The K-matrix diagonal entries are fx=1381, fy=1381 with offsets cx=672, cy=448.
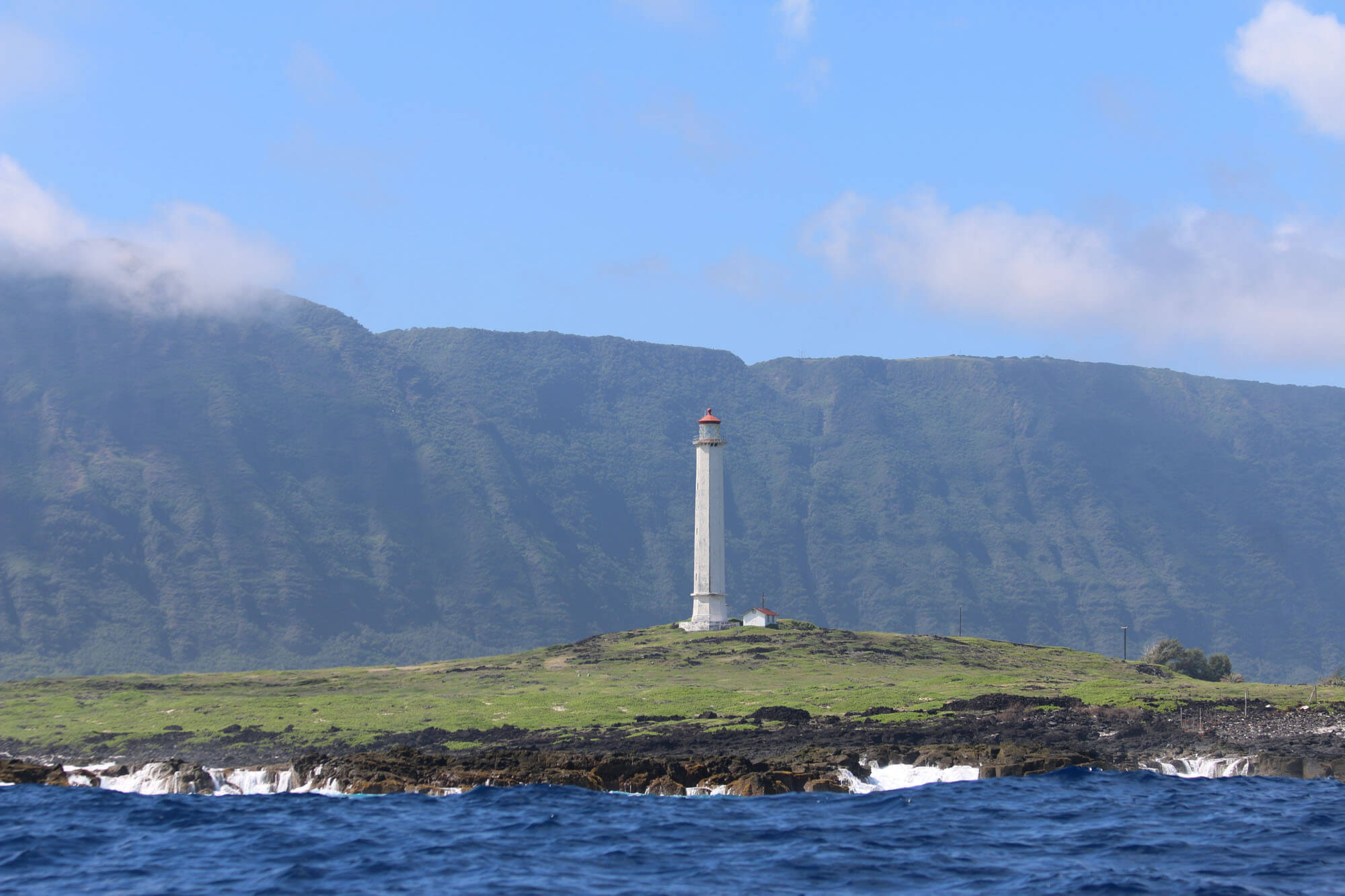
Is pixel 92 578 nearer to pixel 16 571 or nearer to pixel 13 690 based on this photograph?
pixel 16 571

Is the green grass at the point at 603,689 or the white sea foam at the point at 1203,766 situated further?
the green grass at the point at 603,689

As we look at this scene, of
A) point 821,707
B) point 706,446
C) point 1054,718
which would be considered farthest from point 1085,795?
point 706,446

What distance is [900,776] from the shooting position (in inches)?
1671

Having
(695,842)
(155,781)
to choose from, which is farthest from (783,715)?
(695,842)

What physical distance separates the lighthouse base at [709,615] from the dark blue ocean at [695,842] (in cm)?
5857

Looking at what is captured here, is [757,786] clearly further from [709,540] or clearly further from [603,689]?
[709,540]

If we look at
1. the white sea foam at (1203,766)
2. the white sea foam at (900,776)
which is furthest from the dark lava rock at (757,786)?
the white sea foam at (1203,766)

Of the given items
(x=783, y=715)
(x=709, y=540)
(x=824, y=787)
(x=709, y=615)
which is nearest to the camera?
(x=824, y=787)

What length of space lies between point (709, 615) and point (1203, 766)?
56.8 m

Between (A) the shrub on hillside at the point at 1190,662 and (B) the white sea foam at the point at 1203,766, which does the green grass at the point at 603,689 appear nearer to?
(A) the shrub on hillside at the point at 1190,662

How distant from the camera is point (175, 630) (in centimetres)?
17600

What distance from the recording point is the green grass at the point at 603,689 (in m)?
63.8

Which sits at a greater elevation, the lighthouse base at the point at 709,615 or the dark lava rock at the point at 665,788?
the lighthouse base at the point at 709,615

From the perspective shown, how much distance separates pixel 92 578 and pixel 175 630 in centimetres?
1424
